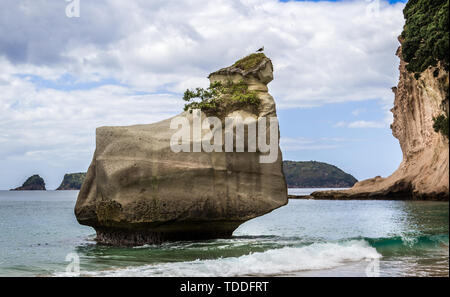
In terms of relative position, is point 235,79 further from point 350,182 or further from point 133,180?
point 350,182

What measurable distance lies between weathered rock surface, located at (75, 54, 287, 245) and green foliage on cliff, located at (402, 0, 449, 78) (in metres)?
5.67

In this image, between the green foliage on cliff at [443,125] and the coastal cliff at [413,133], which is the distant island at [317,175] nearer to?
the coastal cliff at [413,133]

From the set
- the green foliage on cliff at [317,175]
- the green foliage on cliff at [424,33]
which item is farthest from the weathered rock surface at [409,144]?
the green foliage on cliff at [317,175]

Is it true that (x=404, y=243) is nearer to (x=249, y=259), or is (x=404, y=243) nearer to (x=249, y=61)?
(x=249, y=259)

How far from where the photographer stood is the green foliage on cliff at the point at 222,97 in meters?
18.0

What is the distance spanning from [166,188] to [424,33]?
35.9ft

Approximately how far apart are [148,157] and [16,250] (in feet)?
22.4

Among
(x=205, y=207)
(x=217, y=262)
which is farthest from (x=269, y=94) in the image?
(x=217, y=262)

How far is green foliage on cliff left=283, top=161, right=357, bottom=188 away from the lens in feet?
450

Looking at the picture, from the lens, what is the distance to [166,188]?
16203mm

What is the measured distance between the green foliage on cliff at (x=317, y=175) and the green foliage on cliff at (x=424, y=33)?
116 m

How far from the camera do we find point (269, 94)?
18422 millimetres
